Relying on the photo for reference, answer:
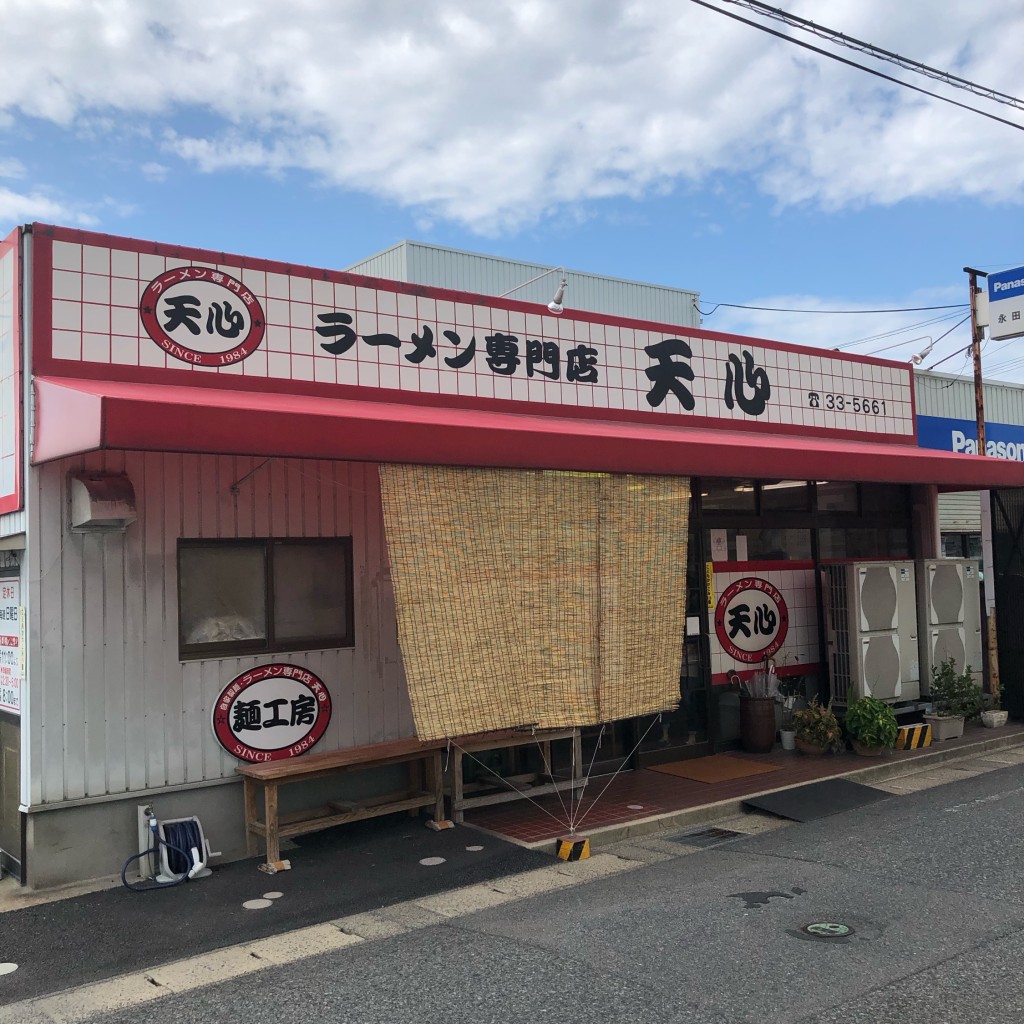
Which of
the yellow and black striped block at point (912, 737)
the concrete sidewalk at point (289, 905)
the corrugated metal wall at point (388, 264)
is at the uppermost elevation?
the corrugated metal wall at point (388, 264)

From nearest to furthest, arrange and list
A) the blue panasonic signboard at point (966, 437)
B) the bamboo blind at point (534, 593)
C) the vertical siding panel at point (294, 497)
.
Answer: the bamboo blind at point (534, 593)
the vertical siding panel at point (294, 497)
the blue panasonic signboard at point (966, 437)

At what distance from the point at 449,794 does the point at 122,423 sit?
4538mm

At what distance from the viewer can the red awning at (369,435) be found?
607 centimetres

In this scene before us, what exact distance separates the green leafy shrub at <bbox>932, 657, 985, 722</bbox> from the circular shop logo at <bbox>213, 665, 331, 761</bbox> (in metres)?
7.65

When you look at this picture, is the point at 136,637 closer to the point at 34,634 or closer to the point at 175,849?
the point at 34,634

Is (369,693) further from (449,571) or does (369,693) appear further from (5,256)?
(5,256)

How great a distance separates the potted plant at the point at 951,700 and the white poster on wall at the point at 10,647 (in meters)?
9.72

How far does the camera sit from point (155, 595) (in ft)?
24.6

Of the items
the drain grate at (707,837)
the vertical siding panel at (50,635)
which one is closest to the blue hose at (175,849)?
the vertical siding panel at (50,635)

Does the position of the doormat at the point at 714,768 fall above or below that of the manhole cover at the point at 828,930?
above

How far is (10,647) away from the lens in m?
7.39

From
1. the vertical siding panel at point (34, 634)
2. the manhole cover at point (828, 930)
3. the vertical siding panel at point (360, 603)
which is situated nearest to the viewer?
the manhole cover at point (828, 930)

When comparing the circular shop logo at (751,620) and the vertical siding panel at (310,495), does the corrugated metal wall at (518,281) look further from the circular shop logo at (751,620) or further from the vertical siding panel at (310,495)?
the vertical siding panel at (310,495)

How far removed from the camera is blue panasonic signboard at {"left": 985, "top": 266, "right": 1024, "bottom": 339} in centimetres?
1440
